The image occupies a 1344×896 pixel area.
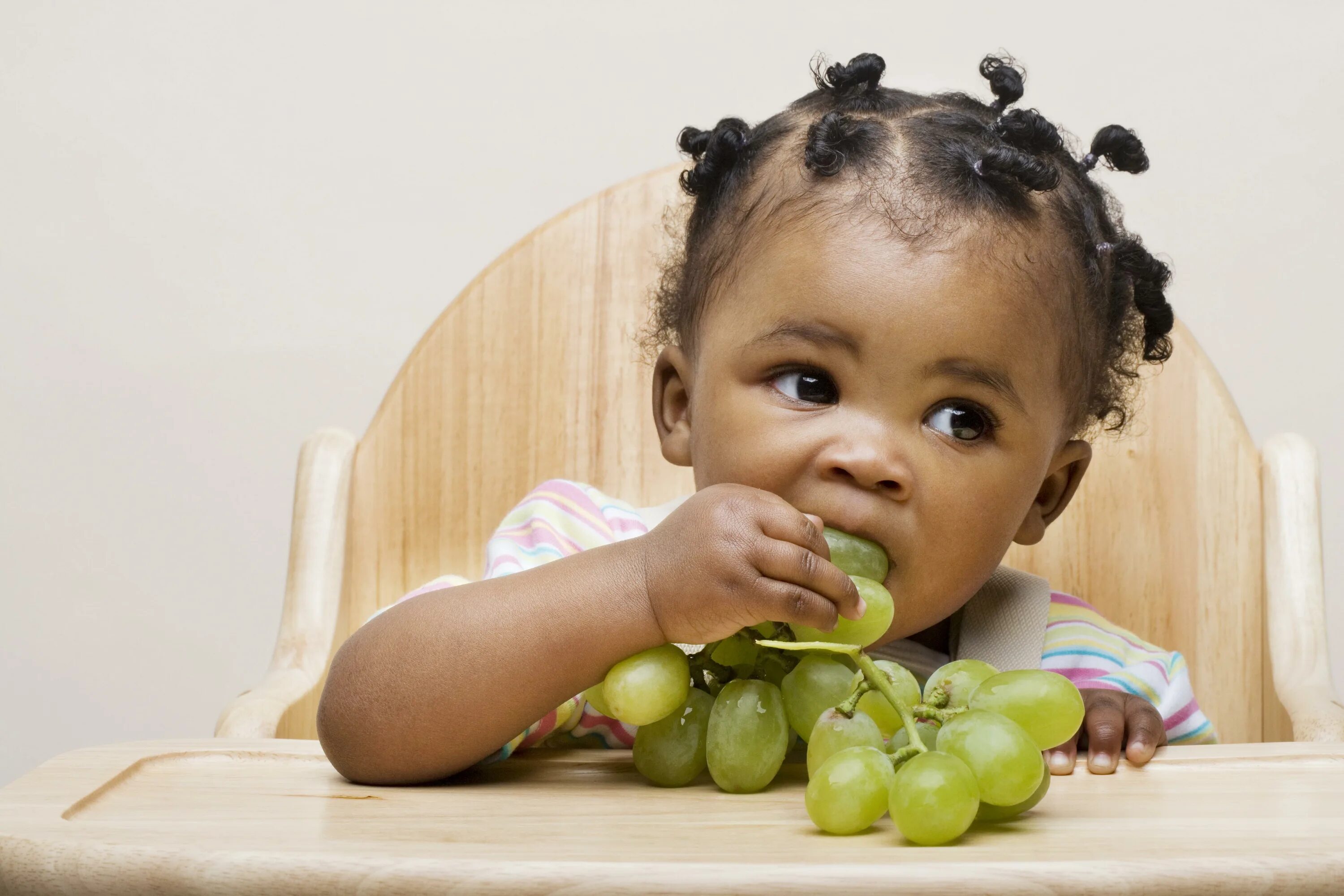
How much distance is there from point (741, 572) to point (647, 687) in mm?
73

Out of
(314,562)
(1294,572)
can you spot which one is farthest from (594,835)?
(1294,572)

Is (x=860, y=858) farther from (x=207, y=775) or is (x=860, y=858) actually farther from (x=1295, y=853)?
(x=207, y=775)

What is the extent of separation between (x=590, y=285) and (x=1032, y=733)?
0.82 metres

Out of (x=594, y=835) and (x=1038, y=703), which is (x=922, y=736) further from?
(x=594, y=835)

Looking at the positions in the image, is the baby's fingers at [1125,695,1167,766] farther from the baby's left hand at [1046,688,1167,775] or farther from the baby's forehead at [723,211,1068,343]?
the baby's forehead at [723,211,1068,343]

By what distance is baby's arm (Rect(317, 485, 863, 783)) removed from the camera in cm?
65

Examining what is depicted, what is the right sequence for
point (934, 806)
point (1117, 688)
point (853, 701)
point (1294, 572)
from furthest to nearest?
point (1294, 572)
point (1117, 688)
point (853, 701)
point (934, 806)

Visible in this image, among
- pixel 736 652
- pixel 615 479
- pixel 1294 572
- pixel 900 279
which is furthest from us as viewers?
pixel 615 479

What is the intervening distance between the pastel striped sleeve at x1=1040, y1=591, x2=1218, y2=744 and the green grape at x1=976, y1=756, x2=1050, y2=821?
409 millimetres

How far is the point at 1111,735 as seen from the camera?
0.78m

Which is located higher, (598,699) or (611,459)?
(611,459)

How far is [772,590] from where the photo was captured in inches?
25.2

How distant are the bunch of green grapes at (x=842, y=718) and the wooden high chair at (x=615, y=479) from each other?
1.85ft

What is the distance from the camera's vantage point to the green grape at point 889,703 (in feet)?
2.08
